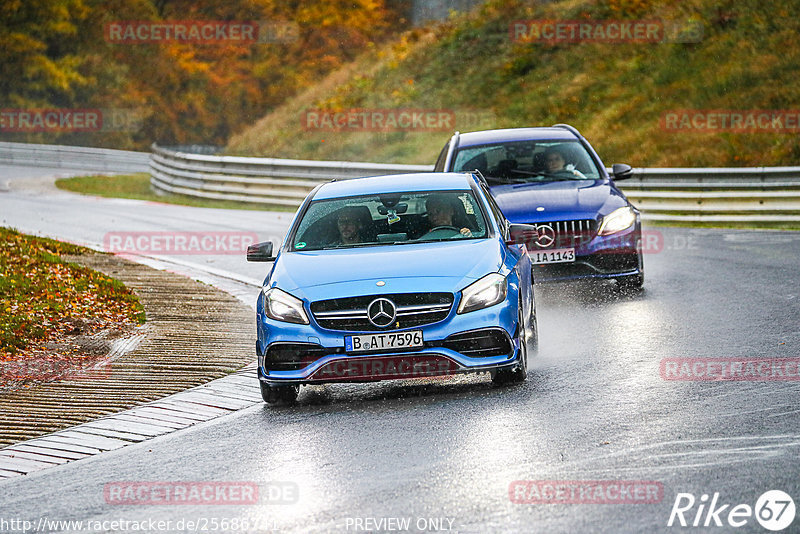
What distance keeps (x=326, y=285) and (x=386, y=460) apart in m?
2.09

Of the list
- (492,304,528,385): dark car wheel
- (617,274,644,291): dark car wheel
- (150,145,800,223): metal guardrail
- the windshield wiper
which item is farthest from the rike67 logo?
(150,145,800,223): metal guardrail

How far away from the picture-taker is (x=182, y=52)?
6378 centimetres

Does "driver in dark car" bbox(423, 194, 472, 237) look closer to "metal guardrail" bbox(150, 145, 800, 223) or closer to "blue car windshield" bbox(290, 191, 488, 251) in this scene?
"blue car windshield" bbox(290, 191, 488, 251)

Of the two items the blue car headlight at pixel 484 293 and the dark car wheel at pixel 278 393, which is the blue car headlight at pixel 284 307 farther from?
the blue car headlight at pixel 484 293

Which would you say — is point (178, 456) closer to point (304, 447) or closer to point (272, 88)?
point (304, 447)

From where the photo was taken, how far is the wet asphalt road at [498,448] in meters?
6.10

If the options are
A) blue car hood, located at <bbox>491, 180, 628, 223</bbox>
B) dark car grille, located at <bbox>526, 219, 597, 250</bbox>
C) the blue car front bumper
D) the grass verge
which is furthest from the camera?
Answer: blue car hood, located at <bbox>491, 180, 628, 223</bbox>

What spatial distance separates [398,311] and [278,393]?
1.11 metres

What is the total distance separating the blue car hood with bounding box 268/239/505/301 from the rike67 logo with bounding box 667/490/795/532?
3245 mm

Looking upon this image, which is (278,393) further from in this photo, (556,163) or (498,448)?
(556,163)

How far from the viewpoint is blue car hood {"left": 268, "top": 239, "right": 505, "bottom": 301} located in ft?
29.2

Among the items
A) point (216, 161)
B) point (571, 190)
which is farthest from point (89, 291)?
point (216, 161)

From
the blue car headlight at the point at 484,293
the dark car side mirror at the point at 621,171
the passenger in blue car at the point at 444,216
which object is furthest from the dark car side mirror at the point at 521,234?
the dark car side mirror at the point at 621,171

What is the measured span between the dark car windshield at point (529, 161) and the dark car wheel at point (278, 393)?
6.51m
